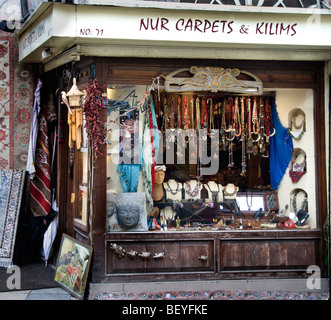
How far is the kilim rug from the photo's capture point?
6859mm

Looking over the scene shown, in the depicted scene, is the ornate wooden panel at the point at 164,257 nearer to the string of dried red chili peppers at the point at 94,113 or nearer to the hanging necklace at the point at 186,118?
the string of dried red chili peppers at the point at 94,113

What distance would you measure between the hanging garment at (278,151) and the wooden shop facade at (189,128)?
18 mm

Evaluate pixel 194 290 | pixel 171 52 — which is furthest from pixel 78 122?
pixel 194 290

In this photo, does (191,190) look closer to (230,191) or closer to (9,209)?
(230,191)

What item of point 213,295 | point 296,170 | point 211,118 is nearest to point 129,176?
point 211,118

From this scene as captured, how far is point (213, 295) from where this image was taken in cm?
583

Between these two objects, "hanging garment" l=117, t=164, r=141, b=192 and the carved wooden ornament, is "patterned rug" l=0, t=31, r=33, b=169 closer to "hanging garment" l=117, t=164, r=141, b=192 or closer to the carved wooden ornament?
"hanging garment" l=117, t=164, r=141, b=192

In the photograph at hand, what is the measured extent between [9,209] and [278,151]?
467cm

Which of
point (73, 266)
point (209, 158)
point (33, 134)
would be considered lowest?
point (73, 266)

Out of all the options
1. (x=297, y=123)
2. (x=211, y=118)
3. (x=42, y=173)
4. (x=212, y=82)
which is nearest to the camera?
(x=212, y=82)

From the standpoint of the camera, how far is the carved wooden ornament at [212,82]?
235 inches

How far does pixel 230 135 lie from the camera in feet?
23.1

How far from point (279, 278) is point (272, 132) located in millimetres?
2383

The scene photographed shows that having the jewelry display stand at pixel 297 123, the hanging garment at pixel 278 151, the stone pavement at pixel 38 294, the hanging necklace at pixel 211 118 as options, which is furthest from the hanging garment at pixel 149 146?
the jewelry display stand at pixel 297 123
